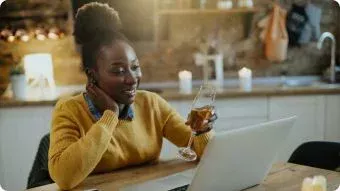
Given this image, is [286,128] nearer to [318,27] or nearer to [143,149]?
[143,149]

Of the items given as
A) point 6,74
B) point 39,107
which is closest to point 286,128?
point 39,107

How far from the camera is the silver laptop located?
3.48 feet

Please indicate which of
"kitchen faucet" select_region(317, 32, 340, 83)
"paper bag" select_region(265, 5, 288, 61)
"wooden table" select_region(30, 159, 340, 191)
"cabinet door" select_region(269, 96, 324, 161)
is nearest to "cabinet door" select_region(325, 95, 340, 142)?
"cabinet door" select_region(269, 96, 324, 161)

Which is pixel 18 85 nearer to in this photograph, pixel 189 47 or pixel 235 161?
pixel 189 47

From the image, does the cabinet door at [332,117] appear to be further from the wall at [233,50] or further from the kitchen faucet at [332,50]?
the wall at [233,50]

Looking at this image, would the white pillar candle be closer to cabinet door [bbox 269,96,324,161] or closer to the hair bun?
cabinet door [bbox 269,96,324,161]

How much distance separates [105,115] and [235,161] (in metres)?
0.45

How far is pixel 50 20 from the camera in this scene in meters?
3.08

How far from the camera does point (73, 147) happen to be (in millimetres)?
1280

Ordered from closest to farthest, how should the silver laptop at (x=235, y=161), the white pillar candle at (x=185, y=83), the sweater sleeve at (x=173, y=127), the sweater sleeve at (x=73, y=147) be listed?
the silver laptop at (x=235, y=161)
the sweater sleeve at (x=73, y=147)
the sweater sleeve at (x=173, y=127)
the white pillar candle at (x=185, y=83)

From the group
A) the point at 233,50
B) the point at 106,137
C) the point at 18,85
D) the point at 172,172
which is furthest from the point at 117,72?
the point at 233,50

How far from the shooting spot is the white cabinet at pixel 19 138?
2.73 m

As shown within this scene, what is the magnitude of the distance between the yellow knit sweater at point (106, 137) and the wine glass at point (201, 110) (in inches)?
2.1

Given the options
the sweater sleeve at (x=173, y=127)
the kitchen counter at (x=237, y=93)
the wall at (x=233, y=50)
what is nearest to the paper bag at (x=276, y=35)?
the wall at (x=233, y=50)
